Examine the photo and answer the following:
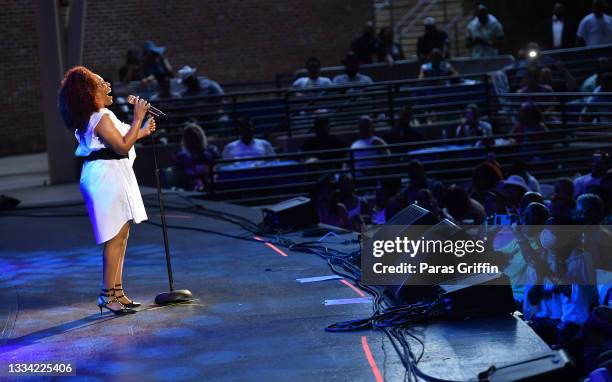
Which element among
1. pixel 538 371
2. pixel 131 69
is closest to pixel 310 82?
pixel 131 69

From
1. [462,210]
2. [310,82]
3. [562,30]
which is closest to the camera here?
[462,210]

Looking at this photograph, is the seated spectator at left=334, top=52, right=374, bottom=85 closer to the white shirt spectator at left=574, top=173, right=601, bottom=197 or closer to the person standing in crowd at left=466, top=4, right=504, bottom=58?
the person standing in crowd at left=466, top=4, right=504, bottom=58

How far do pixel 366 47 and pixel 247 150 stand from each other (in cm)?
690

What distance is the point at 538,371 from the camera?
4.50 m

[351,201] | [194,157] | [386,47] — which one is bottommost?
[351,201]

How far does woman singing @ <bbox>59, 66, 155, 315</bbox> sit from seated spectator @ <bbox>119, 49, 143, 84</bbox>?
43.2ft

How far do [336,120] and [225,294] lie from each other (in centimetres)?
978

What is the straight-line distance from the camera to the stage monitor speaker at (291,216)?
10.1m

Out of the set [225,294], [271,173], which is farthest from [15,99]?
[225,294]

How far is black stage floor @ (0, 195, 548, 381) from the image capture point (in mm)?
5484

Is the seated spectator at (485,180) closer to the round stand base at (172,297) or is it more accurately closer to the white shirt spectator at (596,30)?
the round stand base at (172,297)

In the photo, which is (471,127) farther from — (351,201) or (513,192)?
(513,192)

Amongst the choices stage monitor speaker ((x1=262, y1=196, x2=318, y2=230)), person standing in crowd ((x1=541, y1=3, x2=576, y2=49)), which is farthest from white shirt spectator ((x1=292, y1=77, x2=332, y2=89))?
stage monitor speaker ((x1=262, y1=196, x2=318, y2=230))

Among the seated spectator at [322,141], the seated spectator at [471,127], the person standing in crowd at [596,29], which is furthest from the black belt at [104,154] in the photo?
the person standing in crowd at [596,29]
